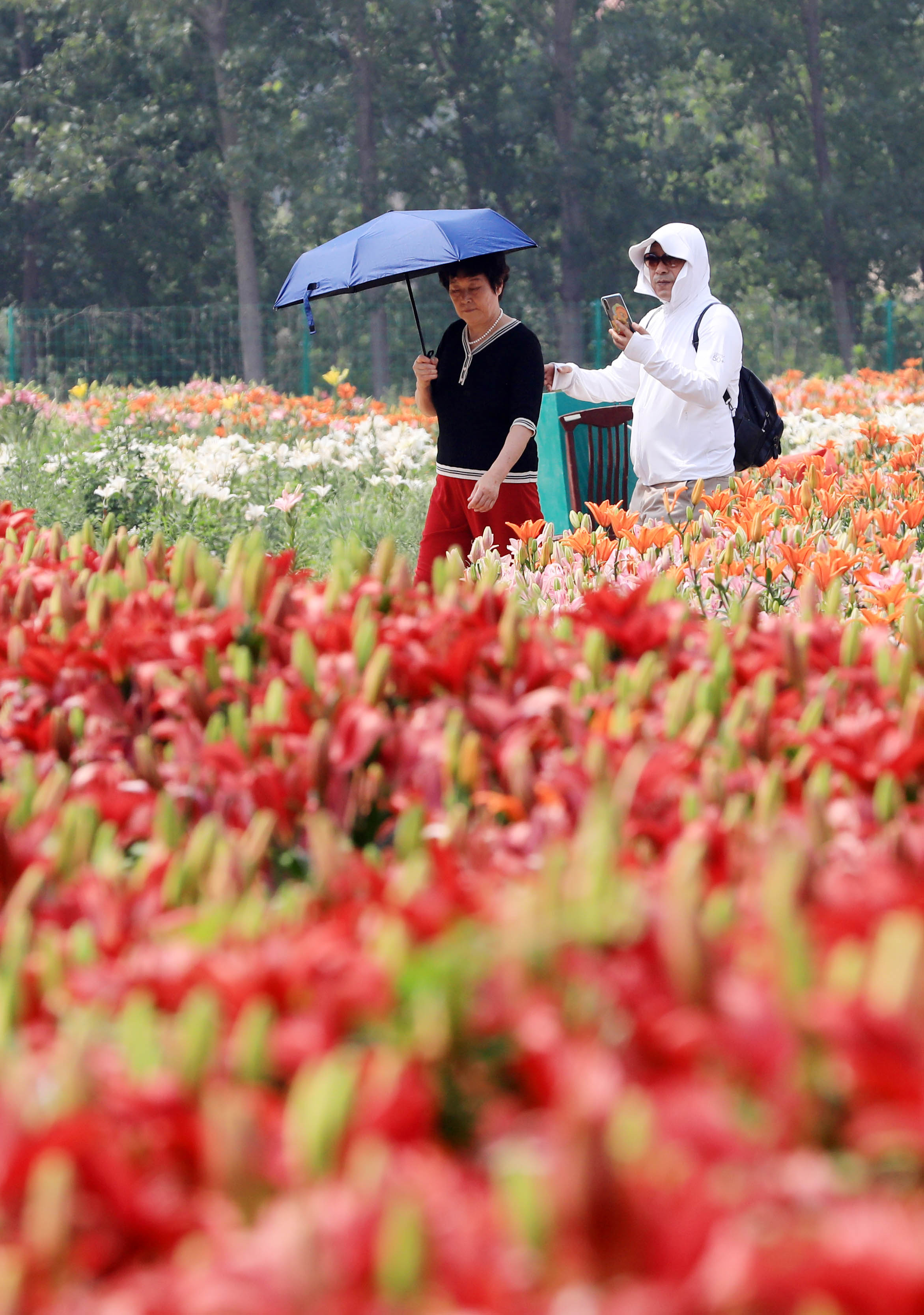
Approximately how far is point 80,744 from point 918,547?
348 cm

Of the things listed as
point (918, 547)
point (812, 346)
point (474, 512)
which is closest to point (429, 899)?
point (918, 547)

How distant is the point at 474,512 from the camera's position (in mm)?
5656

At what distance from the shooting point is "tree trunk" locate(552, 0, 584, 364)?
30.2m

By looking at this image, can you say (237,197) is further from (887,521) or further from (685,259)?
(887,521)

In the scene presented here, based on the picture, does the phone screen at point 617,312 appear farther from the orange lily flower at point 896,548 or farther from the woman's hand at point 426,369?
Result: the orange lily flower at point 896,548

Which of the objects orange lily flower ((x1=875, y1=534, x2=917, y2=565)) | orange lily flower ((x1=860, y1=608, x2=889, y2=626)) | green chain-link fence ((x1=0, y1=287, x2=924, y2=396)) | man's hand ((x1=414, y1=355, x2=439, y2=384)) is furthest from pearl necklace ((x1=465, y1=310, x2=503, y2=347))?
green chain-link fence ((x1=0, y1=287, x2=924, y2=396))

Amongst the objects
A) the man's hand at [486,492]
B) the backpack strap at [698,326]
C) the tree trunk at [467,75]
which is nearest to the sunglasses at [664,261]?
the backpack strap at [698,326]

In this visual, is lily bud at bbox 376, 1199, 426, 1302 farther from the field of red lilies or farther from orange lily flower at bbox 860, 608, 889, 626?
orange lily flower at bbox 860, 608, 889, 626

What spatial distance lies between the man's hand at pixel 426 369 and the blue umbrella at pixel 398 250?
16cm

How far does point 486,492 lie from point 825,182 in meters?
27.7

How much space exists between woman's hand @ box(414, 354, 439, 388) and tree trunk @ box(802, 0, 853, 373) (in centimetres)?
2648

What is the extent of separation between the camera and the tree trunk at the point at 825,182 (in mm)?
30672

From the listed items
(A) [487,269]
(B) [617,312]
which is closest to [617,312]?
(B) [617,312]

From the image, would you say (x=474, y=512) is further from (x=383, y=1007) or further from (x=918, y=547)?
(x=383, y=1007)
